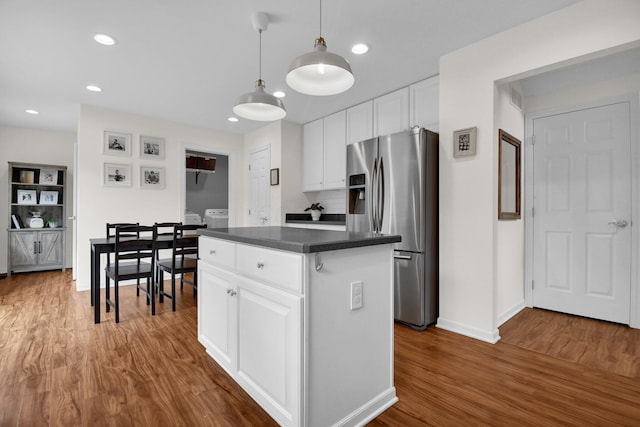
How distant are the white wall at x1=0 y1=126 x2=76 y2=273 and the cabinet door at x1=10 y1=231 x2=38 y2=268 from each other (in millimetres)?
169

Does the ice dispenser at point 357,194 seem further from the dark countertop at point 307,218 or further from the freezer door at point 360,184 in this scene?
the dark countertop at point 307,218

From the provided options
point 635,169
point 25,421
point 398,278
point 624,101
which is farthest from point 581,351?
point 25,421

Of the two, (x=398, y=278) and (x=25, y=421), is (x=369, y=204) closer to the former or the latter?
(x=398, y=278)

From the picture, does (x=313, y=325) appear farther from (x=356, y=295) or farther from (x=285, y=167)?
(x=285, y=167)

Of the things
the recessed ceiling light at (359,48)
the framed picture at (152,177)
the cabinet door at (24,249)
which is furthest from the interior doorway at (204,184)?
the recessed ceiling light at (359,48)

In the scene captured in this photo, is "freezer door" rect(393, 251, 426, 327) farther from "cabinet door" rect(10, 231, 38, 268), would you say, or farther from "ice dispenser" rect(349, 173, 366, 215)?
"cabinet door" rect(10, 231, 38, 268)

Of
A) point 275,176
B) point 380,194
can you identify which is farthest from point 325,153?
point 380,194

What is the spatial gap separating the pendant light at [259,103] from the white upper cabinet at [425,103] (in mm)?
1697

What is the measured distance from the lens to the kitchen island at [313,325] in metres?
1.39

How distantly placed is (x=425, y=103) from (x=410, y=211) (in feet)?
4.28

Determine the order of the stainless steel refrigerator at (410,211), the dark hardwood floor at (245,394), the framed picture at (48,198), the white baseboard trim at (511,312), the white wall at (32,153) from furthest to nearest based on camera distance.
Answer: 1. the framed picture at (48,198)
2. the white wall at (32,153)
3. the white baseboard trim at (511,312)
4. the stainless steel refrigerator at (410,211)
5. the dark hardwood floor at (245,394)

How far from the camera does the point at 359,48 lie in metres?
2.79

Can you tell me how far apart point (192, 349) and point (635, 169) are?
161 inches

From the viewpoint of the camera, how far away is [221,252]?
2062 millimetres
